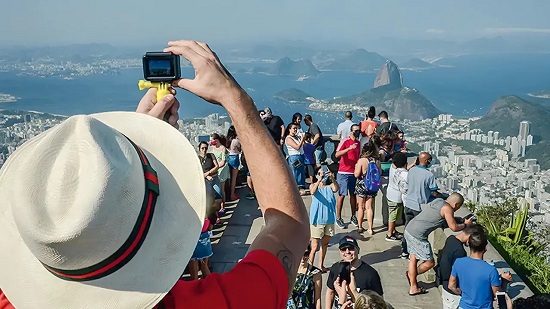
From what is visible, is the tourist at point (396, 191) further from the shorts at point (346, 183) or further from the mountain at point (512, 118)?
the mountain at point (512, 118)

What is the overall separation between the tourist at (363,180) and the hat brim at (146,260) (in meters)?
6.59

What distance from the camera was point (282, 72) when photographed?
103 meters

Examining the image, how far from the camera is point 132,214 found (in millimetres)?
1202

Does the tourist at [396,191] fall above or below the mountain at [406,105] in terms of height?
above

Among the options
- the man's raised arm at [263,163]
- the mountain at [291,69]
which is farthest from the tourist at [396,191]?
the mountain at [291,69]

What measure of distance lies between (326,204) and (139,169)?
579cm

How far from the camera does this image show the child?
10078mm

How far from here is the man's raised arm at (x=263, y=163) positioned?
1.49 metres

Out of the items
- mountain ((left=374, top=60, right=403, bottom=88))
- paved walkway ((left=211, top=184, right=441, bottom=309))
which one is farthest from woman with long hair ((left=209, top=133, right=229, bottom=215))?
mountain ((left=374, top=60, right=403, bottom=88))

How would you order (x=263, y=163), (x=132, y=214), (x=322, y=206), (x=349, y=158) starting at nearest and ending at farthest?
(x=132, y=214) < (x=263, y=163) < (x=322, y=206) < (x=349, y=158)

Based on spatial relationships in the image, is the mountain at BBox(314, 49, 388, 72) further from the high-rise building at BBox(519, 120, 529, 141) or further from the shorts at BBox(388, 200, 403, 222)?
the shorts at BBox(388, 200, 403, 222)

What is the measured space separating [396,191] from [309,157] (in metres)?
2.75

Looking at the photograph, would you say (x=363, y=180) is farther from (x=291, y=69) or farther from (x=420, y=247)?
(x=291, y=69)

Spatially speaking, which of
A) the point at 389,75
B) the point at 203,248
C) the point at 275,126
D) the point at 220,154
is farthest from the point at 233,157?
the point at 389,75
